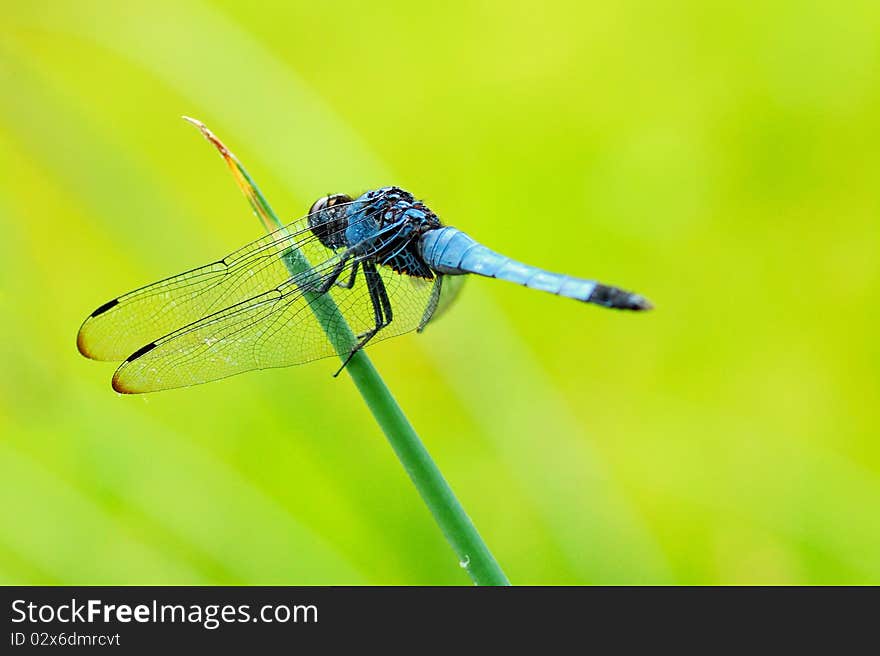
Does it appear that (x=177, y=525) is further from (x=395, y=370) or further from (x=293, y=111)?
(x=293, y=111)

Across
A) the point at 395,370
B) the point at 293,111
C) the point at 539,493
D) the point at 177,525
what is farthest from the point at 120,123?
the point at 539,493

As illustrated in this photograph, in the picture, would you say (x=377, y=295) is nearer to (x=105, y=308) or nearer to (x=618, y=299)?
(x=105, y=308)

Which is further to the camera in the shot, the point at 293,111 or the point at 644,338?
the point at 644,338

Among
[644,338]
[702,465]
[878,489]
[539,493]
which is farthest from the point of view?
[644,338]

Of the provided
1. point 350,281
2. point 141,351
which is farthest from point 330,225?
point 141,351

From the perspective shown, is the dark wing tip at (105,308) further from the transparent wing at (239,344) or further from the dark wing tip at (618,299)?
the dark wing tip at (618,299)

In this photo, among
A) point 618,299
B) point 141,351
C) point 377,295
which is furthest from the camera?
point 377,295
